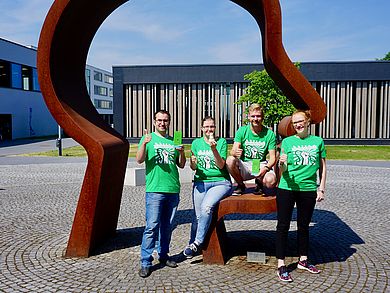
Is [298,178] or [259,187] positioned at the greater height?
[298,178]

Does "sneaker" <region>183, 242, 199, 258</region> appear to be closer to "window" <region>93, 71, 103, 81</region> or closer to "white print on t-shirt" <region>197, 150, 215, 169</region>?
"white print on t-shirt" <region>197, 150, 215, 169</region>

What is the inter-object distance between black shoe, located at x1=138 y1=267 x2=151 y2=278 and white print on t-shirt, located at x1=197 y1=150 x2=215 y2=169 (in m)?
1.42

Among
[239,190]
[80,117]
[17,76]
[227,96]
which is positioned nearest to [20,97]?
[17,76]

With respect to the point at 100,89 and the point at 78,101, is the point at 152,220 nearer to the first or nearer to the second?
the point at 78,101

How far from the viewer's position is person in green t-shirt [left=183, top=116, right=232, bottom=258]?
4531mm

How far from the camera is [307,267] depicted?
443cm

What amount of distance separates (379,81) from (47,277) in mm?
29849

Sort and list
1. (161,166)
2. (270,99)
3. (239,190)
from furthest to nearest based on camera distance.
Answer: (270,99), (239,190), (161,166)

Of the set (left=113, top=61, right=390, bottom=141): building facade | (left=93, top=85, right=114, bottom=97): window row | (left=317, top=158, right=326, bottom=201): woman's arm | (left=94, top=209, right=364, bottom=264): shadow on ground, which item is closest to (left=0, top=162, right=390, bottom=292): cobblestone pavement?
(left=94, top=209, right=364, bottom=264): shadow on ground

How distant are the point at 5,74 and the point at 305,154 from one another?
124 feet

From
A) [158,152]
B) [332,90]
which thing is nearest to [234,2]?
[158,152]

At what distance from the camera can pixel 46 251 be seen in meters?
5.16

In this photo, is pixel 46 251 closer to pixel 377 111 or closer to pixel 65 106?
pixel 65 106

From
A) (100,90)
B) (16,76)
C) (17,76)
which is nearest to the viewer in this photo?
(16,76)
